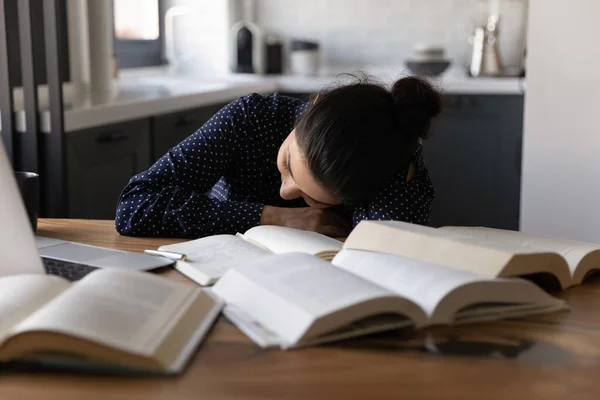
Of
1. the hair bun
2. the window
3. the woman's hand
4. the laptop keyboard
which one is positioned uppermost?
the window

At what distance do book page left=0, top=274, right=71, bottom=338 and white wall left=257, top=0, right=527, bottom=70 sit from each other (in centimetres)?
352

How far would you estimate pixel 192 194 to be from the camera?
164cm

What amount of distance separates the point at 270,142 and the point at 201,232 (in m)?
0.34

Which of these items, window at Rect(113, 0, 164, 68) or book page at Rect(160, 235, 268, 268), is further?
window at Rect(113, 0, 164, 68)

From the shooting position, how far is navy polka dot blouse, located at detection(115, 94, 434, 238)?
1549 millimetres

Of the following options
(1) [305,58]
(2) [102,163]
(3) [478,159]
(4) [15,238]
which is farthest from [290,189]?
(1) [305,58]

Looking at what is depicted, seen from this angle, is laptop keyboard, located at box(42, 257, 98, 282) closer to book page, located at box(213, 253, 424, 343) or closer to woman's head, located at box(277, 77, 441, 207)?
book page, located at box(213, 253, 424, 343)

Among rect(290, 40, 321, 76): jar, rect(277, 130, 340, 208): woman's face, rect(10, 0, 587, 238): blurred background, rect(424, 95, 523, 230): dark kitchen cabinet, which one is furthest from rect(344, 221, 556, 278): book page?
rect(290, 40, 321, 76): jar

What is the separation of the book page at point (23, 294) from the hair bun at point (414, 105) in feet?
2.44

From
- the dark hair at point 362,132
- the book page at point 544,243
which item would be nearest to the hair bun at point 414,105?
the dark hair at point 362,132

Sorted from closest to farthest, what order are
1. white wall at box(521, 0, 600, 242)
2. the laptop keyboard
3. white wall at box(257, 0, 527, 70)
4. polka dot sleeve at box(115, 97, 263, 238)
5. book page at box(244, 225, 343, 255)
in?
the laptop keyboard → book page at box(244, 225, 343, 255) → polka dot sleeve at box(115, 97, 263, 238) → white wall at box(521, 0, 600, 242) → white wall at box(257, 0, 527, 70)

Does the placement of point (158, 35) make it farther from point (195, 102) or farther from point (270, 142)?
point (270, 142)

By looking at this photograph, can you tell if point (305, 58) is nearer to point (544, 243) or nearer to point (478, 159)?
point (478, 159)

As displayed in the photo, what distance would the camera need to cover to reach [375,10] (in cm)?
429
